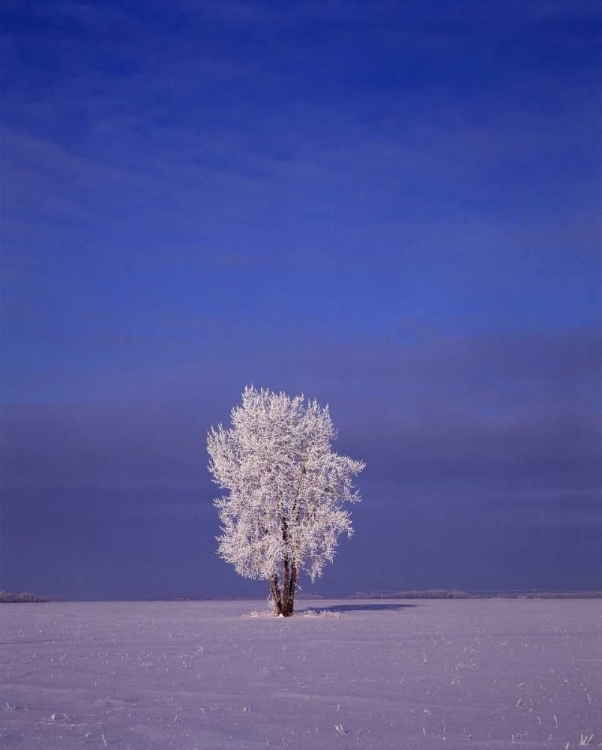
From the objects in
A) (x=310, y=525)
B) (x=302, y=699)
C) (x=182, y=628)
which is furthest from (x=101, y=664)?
(x=310, y=525)

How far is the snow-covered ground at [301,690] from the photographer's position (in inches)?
429

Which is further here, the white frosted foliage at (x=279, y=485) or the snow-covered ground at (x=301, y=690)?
the white frosted foliage at (x=279, y=485)

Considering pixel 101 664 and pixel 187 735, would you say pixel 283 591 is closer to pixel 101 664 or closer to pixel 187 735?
pixel 101 664

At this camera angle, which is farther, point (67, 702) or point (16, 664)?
point (16, 664)

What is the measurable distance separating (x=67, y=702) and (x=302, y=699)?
388 cm

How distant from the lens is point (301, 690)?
1454 centimetres

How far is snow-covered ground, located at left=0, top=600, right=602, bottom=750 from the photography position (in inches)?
429

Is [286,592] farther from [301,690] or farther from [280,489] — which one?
[301,690]

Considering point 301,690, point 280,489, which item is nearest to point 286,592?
point 280,489

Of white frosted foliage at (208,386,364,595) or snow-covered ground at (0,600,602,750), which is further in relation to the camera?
white frosted foliage at (208,386,364,595)

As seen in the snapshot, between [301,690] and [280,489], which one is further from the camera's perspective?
[280,489]

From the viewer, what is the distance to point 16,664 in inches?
738

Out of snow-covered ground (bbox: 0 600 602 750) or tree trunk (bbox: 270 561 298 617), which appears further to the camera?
tree trunk (bbox: 270 561 298 617)

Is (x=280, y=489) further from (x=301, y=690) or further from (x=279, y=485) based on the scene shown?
(x=301, y=690)
